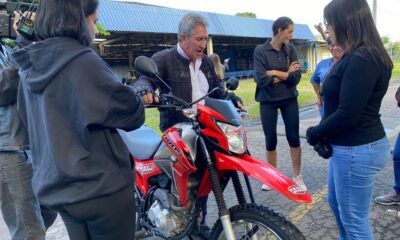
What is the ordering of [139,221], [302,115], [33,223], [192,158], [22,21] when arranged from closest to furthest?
[22,21]
[192,158]
[33,223]
[139,221]
[302,115]

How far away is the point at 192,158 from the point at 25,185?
1.13m

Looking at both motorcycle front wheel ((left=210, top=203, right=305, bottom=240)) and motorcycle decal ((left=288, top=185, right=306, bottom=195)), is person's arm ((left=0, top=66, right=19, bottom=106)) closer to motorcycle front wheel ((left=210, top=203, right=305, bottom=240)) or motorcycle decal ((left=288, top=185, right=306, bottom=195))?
motorcycle front wheel ((left=210, top=203, right=305, bottom=240))

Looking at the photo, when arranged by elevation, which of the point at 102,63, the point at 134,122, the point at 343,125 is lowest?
the point at 343,125

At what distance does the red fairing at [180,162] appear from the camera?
221cm

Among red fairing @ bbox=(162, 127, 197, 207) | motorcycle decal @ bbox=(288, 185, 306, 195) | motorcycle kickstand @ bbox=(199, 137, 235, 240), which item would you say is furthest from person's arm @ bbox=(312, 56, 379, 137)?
red fairing @ bbox=(162, 127, 197, 207)

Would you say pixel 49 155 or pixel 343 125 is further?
pixel 343 125

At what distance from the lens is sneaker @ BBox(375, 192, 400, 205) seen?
334 cm

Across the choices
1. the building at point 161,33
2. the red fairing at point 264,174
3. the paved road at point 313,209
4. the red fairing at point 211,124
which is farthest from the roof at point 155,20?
the red fairing at point 264,174

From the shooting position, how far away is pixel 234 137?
212cm

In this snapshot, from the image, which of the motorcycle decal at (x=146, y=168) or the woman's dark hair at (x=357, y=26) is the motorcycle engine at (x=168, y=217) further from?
the woman's dark hair at (x=357, y=26)

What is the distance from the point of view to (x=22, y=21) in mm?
1934

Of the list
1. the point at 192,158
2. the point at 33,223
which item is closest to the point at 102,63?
the point at 192,158

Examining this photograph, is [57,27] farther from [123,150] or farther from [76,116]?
[123,150]

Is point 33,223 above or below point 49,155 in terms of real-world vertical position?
below
